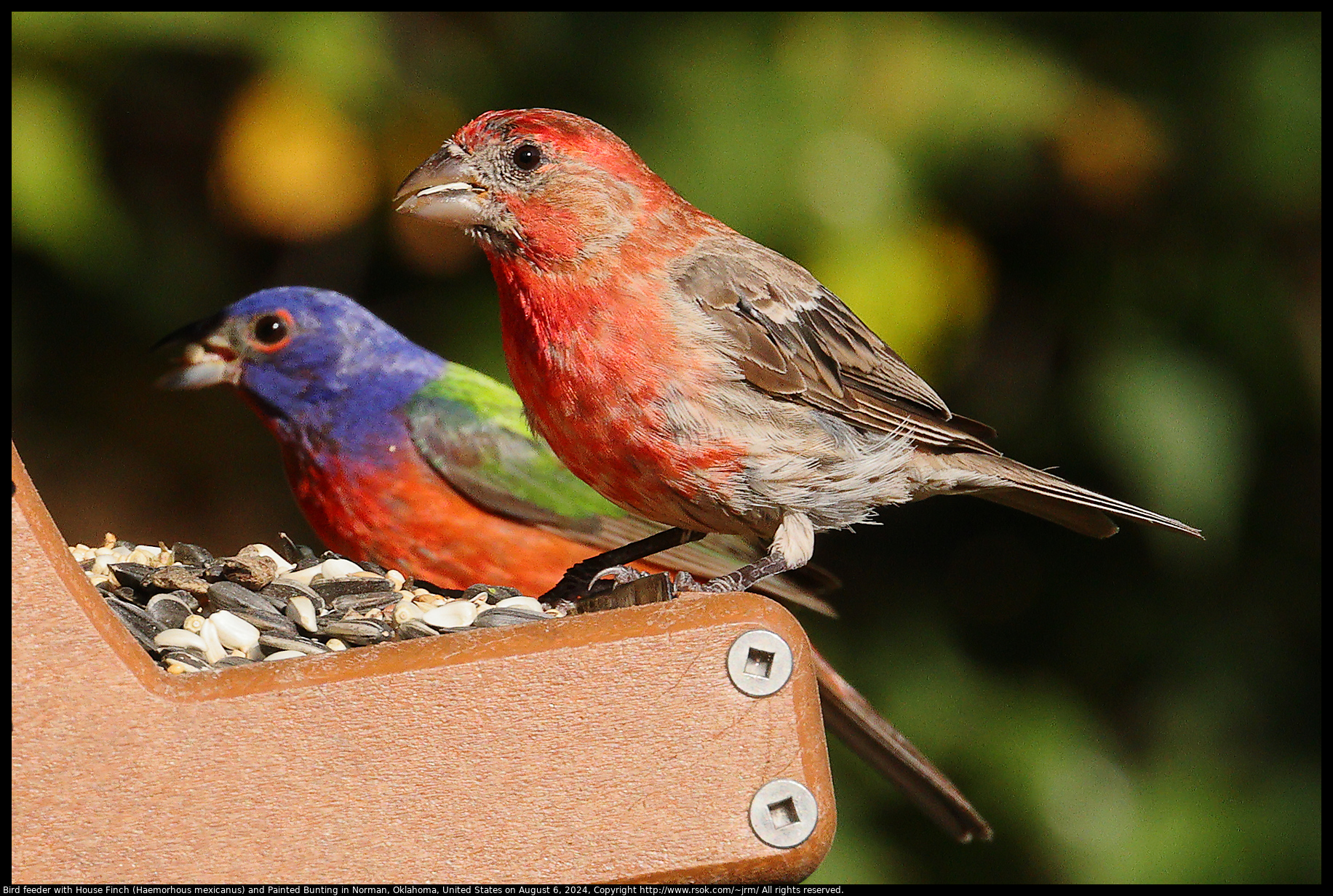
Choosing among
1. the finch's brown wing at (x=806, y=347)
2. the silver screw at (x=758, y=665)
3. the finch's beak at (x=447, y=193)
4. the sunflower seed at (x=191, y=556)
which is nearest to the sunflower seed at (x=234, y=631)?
the sunflower seed at (x=191, y=556)

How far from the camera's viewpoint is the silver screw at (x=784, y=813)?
210 centimetres

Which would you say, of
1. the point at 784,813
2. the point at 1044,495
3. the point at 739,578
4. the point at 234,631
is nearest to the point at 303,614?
the point at 234,631

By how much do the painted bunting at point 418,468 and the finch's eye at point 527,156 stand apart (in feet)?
4.32

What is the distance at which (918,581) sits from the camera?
19.4ft

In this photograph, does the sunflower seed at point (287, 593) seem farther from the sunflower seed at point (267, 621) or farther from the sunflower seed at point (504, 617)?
the sunflower seed at point (504, 617)

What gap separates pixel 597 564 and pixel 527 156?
0.96 m

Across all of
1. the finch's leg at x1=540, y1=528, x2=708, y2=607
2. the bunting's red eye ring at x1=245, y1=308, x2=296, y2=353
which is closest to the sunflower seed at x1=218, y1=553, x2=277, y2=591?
the finch's leg at x1=540, y1=528, x2=708, y2=607

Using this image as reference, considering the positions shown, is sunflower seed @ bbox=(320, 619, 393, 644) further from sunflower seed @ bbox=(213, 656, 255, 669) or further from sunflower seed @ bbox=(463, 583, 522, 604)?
sunflower seed @ bbox=(463, 583, 522, 604)

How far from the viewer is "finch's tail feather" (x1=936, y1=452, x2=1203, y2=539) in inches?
144

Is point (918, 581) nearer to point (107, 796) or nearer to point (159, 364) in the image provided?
point (159, 364)

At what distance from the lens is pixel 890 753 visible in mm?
4305

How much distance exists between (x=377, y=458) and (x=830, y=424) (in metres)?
1.70

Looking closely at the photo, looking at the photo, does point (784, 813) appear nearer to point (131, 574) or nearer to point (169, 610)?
point (169, 610)

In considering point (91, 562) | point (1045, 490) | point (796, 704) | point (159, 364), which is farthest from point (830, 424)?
point (159, 364)
